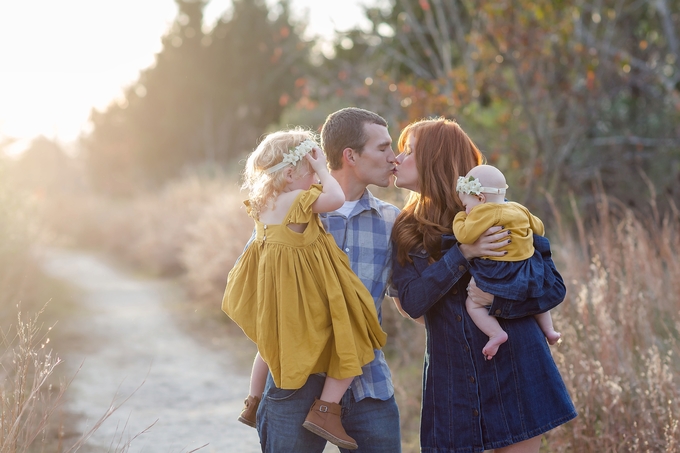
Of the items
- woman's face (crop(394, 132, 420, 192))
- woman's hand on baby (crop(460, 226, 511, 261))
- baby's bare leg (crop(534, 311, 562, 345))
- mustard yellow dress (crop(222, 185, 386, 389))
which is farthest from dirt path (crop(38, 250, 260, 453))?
baby's bare leg (crop(534, 311, 562, 345))

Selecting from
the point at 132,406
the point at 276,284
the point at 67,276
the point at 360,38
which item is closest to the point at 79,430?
the point at 132,406

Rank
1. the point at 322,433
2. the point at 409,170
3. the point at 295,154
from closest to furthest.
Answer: the point at 322,433, the point at 295,154, the point at 409,170

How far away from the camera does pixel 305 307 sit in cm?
223

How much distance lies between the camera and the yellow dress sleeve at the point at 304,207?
7.39 feet

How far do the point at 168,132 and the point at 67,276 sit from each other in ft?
51.1

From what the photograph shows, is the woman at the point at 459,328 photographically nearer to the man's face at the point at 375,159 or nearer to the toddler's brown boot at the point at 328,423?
the man's face at the point at 375,159

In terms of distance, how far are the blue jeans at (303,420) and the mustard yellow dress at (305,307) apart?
0.12 metres

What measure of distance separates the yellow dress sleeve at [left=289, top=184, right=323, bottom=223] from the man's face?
0.27m

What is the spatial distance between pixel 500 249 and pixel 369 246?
503 millimetres

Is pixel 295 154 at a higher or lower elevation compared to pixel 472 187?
higher

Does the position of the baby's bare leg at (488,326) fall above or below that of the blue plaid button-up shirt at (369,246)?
below

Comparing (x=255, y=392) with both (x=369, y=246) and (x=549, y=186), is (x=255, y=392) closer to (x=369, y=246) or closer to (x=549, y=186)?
(x=369, y=246)

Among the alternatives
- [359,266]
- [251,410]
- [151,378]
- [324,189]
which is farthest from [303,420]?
[151,378]

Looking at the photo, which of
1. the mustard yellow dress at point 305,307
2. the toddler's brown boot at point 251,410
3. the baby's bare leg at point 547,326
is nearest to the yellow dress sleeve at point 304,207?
the mustard yellow dress at point 305,307
